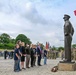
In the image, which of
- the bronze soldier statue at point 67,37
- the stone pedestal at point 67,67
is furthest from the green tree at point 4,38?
the stone pedestal at point 67,67

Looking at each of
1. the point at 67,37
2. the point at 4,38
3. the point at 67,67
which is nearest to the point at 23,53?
the point at 67,37

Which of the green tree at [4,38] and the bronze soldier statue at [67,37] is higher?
the green tree at [4,38]

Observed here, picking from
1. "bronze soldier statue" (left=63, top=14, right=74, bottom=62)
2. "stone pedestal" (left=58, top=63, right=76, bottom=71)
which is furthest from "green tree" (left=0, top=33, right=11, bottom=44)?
"stone pedestal" (left=58, top=63, right=76, bottom=71)

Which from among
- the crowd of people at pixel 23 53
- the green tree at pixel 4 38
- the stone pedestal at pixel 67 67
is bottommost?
the stone pedestal at pixel 67 67

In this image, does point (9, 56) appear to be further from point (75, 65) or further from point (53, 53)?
point (75, 65)

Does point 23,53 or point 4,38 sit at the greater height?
point 4,38

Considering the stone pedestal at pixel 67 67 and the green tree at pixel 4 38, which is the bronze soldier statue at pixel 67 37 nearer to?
the stone pedestal at pixel 67 67

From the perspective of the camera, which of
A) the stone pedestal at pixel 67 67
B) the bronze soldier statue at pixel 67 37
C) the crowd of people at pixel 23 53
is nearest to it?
the stone pedestal at pixel 67 67

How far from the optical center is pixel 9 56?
48.8 m

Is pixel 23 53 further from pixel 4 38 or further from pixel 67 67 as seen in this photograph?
pixel 4 38

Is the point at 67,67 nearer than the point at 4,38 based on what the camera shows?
Yes

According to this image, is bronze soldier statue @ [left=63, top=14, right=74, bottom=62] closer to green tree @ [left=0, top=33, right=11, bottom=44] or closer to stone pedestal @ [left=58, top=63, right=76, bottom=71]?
stone pedestal @ [left=58, top=63, right=76, bottom=71]

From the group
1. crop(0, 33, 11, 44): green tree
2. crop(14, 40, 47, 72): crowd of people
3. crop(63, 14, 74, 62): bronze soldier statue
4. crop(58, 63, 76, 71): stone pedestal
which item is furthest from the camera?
crop(0, 33, 11, 44): green tree

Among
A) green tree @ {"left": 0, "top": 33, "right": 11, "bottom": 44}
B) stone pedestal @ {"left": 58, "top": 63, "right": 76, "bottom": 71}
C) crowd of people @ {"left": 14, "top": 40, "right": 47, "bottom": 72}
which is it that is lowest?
stone pedestal @ {"left": 58, "top": 63, "right": 76, "bottom": 71}
